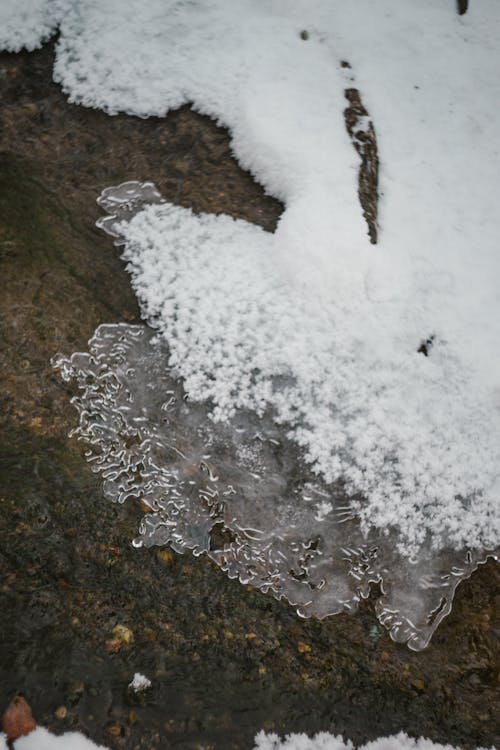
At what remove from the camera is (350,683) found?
1935 mm

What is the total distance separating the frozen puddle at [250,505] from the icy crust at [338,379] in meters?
0.05

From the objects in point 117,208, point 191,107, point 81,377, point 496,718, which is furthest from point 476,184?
point 496,718

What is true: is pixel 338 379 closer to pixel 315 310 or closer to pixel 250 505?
pixel 315 310

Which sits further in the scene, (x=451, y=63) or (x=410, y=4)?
(x=410, y=4)

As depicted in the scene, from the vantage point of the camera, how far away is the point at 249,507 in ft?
7.27

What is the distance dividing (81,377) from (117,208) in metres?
0.94

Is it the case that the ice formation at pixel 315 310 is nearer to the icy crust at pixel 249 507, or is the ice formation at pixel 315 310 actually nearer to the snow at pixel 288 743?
the icy crust at pixel 249 507

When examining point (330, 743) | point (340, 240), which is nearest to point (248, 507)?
point (330, 743)

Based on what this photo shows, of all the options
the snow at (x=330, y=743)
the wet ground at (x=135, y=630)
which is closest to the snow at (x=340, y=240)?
the wet ground at (x=135, y=630)

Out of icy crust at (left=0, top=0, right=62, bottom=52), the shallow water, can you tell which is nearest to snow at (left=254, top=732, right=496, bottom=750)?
the shallow water

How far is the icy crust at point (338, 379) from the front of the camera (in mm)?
2223

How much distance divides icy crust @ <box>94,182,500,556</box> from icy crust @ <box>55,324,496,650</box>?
8 centimetres

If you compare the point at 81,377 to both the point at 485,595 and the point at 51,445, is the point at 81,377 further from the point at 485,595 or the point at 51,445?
the point at 485,595

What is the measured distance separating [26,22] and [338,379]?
2.82 meters
